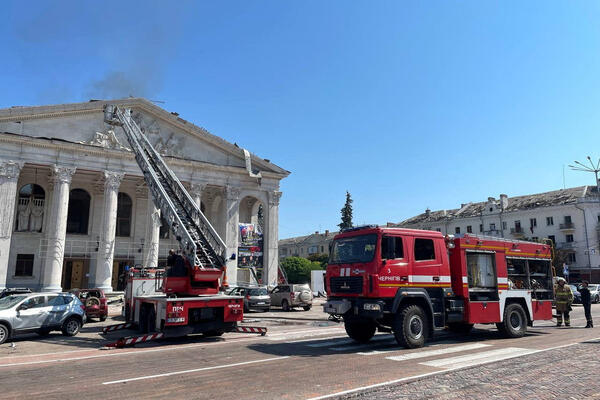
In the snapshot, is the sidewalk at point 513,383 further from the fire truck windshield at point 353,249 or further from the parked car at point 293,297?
the parked car at point 293,297

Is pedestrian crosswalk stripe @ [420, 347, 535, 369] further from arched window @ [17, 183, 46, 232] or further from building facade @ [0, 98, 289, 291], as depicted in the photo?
arched window @ [17, 183, 46, 232]

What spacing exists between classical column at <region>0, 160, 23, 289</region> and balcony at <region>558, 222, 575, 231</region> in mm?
61912

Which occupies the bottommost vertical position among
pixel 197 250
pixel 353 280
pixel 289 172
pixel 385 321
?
pixel 385 321

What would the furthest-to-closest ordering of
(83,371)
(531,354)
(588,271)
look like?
(588,271) → (531,354) → (83,371)

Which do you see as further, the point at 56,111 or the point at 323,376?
the point at 56,111

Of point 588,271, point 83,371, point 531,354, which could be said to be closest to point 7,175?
point 83,371

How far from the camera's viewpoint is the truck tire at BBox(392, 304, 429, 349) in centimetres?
1041

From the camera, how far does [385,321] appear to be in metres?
11.0

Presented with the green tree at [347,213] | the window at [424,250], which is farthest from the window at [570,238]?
the window at [424,250]

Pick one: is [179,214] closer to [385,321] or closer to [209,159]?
[385,321]

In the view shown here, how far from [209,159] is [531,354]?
3006 cm

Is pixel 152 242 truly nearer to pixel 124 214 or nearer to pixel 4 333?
pixel 124 214

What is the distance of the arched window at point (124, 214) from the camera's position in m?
35.9

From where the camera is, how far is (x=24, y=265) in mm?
31547
